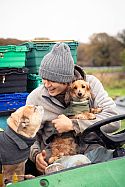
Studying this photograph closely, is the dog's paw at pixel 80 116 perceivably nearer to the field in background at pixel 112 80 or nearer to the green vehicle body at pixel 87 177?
the green vehicle body at pixel 87 177

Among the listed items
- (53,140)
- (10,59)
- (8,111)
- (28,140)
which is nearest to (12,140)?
(28,140)

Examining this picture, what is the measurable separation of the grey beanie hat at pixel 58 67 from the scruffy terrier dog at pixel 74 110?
10cm

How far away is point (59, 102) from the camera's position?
2.56 m

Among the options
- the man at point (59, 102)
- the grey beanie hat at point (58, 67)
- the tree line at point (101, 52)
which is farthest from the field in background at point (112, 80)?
the grey beanie hat at point (58, 67)

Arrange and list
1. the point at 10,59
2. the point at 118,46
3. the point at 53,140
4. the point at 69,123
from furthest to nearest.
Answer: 1. the point at 118,46
2. the point at 10,59
3. the point at 53,140
4. the point at 69,123

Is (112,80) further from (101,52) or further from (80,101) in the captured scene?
(80,101)

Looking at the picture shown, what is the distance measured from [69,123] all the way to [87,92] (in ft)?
0.83

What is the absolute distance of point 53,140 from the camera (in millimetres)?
2590

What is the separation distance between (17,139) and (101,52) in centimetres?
2579

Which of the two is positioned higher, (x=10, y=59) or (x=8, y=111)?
(x=10, y=59)

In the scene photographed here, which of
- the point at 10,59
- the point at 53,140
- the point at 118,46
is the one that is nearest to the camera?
the point at 53,140

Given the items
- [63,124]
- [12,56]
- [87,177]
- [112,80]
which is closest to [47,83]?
[63,124]

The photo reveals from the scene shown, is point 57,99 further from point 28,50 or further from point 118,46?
point 118,46

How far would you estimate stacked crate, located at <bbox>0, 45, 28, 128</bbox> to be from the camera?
3654 mm
